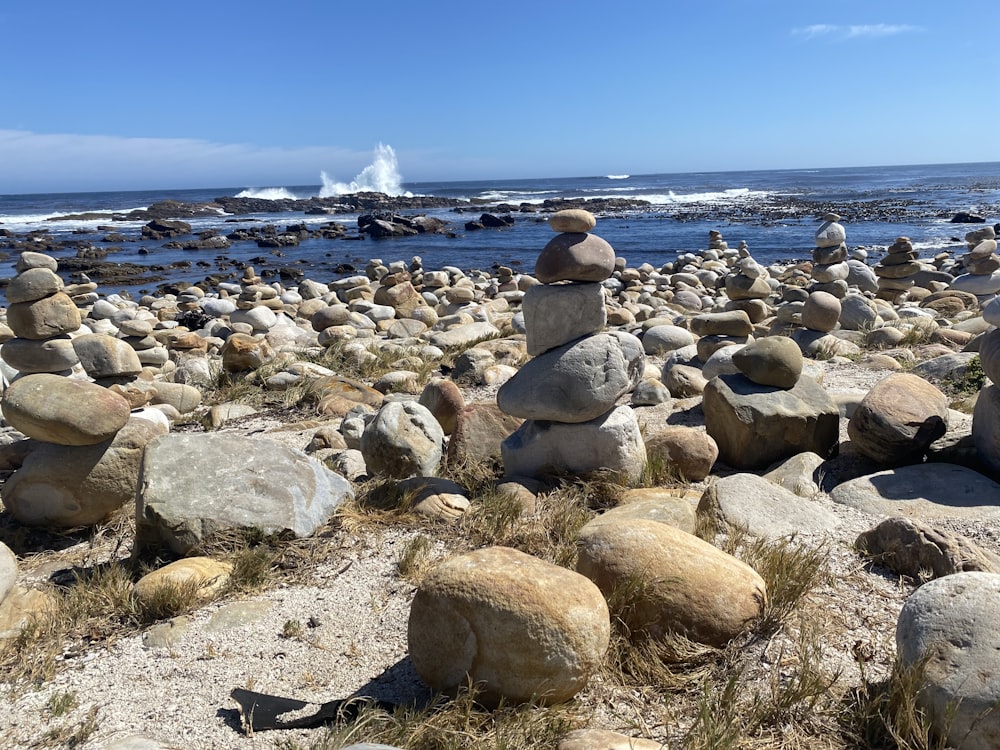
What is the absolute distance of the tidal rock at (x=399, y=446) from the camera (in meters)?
5.38

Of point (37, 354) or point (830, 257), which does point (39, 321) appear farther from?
point (830, 257)

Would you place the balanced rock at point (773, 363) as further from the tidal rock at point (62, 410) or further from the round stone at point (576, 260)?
the tidal rock at point (62, 410)

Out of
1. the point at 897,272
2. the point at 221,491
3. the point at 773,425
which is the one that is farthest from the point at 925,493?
the point at 897,272

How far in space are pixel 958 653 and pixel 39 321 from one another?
672 cm

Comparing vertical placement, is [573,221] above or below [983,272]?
above

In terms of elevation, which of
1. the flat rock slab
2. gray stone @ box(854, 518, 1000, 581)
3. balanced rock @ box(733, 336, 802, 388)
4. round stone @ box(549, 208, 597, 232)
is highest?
round stone @ box(549, 208, 597, 232)

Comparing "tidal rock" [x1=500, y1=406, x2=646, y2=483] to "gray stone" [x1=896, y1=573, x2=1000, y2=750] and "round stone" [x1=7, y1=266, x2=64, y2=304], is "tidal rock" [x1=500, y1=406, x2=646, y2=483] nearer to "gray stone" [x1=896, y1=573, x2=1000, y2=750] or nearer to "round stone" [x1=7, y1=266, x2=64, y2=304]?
"gray stone" [x1=896, y1=573, x2=1000, y2=750]

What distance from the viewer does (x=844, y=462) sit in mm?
5652

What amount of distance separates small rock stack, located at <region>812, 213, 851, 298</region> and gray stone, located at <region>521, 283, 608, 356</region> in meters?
6.59

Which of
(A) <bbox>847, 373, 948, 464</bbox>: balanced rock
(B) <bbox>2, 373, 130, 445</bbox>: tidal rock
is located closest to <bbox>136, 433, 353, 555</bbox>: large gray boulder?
(B) <bbox>2, 373, 130, 445</bbox>: tidal rock

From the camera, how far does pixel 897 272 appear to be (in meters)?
15.3

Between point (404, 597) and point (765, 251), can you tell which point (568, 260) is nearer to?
point (404, 597)

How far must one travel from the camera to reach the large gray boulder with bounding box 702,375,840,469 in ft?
18.9

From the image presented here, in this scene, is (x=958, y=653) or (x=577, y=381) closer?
(x=958, y=653)
